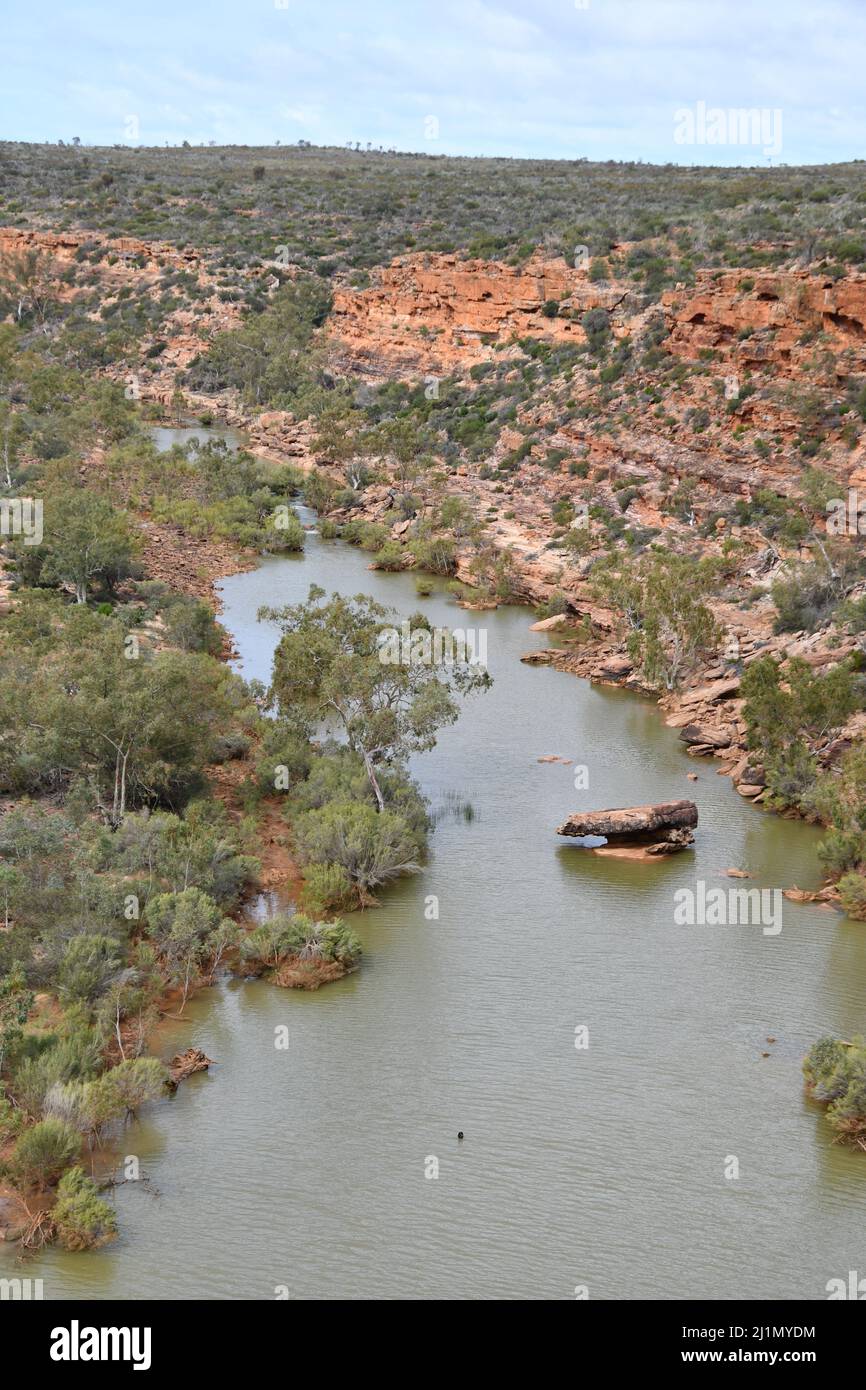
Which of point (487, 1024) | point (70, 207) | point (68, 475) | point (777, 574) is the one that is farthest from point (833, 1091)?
point (70, 207)

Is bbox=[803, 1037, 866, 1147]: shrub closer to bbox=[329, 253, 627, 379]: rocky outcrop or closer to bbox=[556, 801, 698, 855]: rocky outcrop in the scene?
bbox=[556, 801, 698, 855]: rocky outcrop

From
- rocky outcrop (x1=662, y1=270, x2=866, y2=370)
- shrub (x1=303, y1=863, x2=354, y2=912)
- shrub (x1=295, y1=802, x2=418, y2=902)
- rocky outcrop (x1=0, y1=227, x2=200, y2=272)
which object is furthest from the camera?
rocky outcrop (x1=0, y1=227, x2=200, y2=272)

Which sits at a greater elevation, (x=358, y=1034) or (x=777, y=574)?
(x=777, y=574)

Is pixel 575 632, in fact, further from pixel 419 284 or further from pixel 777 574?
pixel 419 284

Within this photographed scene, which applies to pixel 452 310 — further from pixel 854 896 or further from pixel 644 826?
pixel 854 896

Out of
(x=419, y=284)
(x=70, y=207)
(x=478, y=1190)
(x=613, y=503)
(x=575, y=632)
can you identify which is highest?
(x=70, y=207)

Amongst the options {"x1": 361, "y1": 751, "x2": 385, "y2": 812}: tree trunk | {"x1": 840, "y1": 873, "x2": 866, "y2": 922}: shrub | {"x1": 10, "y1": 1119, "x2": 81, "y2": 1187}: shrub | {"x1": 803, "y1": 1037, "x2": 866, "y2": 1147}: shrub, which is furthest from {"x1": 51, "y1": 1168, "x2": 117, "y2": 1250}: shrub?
{"x1": 840, "y1": 873, "x2": 866, "y2": 922}: shrub
